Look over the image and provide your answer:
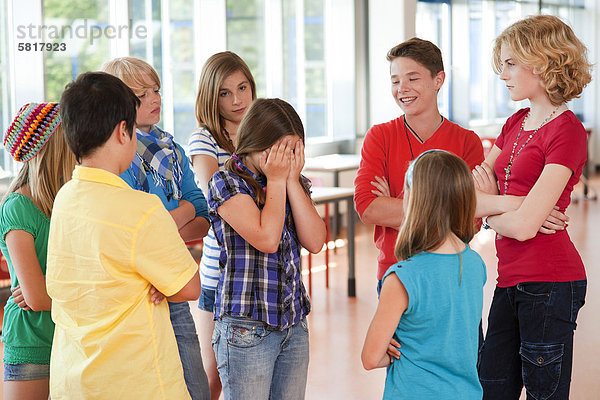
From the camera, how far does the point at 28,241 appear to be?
1.78 metres

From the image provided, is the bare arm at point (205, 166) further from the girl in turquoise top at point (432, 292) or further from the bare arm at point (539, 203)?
the bare arm at point (539, 203)

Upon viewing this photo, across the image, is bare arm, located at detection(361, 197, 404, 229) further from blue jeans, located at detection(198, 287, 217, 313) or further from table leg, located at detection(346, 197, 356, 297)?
table leg, located at detection(346, 197, 356, 297)

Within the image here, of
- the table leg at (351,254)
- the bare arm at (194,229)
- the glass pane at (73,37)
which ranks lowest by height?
the table leg at (351,254)

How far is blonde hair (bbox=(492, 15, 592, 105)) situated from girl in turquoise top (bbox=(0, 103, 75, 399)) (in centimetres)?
131

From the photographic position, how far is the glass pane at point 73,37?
5.50 metres

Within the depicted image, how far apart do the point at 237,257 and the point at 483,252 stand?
17.0 feet

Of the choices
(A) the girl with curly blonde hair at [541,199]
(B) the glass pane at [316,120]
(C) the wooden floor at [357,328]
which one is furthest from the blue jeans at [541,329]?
(B) the glass pane at [316,120]

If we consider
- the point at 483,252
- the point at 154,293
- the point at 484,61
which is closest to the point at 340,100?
the point at 483,252

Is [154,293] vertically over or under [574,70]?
under

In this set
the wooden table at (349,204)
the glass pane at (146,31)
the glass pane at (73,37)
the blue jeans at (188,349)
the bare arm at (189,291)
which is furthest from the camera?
the glass pane at (146,31)

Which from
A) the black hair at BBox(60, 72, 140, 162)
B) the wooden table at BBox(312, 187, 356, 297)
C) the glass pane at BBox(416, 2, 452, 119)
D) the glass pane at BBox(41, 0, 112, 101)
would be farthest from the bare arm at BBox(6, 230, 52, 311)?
the glass pane at BBox(416, 2, 452, 119)

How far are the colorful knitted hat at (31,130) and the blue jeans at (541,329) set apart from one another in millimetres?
1404

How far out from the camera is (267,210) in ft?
5.70

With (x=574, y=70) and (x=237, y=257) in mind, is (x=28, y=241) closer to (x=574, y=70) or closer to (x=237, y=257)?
(x=237, y=257)
